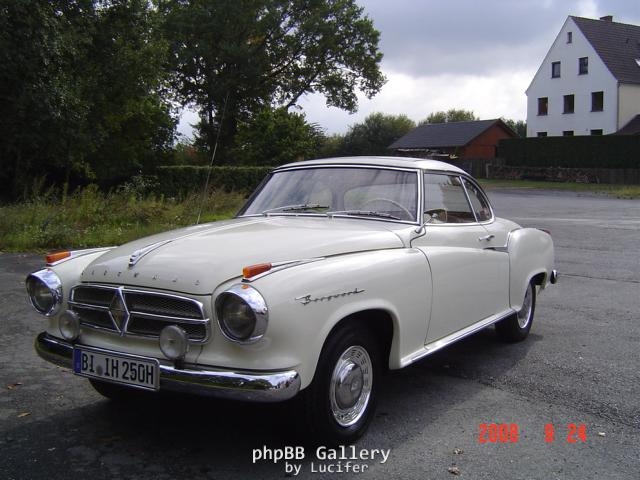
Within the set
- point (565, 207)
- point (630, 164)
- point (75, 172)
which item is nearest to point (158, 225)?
point (75, 172)

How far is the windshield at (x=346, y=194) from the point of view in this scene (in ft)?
15.2

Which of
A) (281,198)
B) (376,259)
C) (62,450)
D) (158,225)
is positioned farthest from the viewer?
(158,225)

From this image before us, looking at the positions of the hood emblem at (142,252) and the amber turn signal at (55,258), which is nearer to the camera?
the hood emblem at (142,252)

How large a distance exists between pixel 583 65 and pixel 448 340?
47519 mm

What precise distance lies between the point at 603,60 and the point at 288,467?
47.4m

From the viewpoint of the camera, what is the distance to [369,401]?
379cm

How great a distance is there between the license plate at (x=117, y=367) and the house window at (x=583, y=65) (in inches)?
1917

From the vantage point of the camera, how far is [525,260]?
5719 millimetres

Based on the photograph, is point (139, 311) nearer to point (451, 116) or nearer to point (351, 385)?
point (351, 385)

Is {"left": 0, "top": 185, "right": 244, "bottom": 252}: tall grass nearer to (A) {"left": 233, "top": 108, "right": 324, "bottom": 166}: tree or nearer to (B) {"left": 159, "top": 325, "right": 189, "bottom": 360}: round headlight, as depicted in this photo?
(B) {"left": 159, "top": 325, "right": 189, "bottom": 360}: round headlight

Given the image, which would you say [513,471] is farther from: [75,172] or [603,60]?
[603,60]

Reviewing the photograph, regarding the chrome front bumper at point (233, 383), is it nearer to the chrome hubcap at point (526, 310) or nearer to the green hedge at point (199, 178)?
the chrome hubcap at point (526, 310)

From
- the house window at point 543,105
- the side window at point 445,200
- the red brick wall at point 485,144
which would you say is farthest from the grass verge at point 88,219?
the house window at point 543,105
